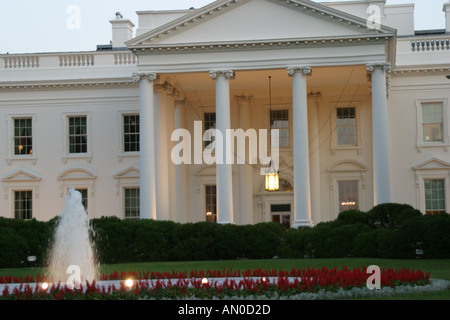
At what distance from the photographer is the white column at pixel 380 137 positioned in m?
35.2

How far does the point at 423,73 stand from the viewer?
136 ft

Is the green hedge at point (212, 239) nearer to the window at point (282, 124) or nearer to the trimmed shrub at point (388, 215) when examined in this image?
the trimmed shrub at point (388, 215)

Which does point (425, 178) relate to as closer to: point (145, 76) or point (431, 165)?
point (431, 165)

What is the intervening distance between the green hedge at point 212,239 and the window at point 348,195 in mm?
9440

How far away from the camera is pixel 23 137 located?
43875 mm

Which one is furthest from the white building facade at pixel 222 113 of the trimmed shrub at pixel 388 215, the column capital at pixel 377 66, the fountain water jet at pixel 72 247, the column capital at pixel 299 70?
the fountain water jet at pixel 72 247

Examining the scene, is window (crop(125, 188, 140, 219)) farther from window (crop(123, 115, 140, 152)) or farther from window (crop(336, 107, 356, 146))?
window (crop(336, 107, 356, 146))

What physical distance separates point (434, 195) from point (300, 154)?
31.2 feet

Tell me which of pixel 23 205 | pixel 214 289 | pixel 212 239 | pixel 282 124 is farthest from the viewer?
pixel 23 205

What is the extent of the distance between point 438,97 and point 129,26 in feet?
62.4

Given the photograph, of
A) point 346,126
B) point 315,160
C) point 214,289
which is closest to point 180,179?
point 315,160

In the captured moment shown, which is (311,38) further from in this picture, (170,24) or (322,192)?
(322,192)

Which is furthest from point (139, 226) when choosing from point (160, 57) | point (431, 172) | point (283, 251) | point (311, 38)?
point (431, 172)

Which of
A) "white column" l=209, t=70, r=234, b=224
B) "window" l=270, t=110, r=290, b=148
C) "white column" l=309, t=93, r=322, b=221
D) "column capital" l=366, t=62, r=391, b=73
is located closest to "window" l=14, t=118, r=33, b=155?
"white column" l=209, t=70, r=234, b=224
